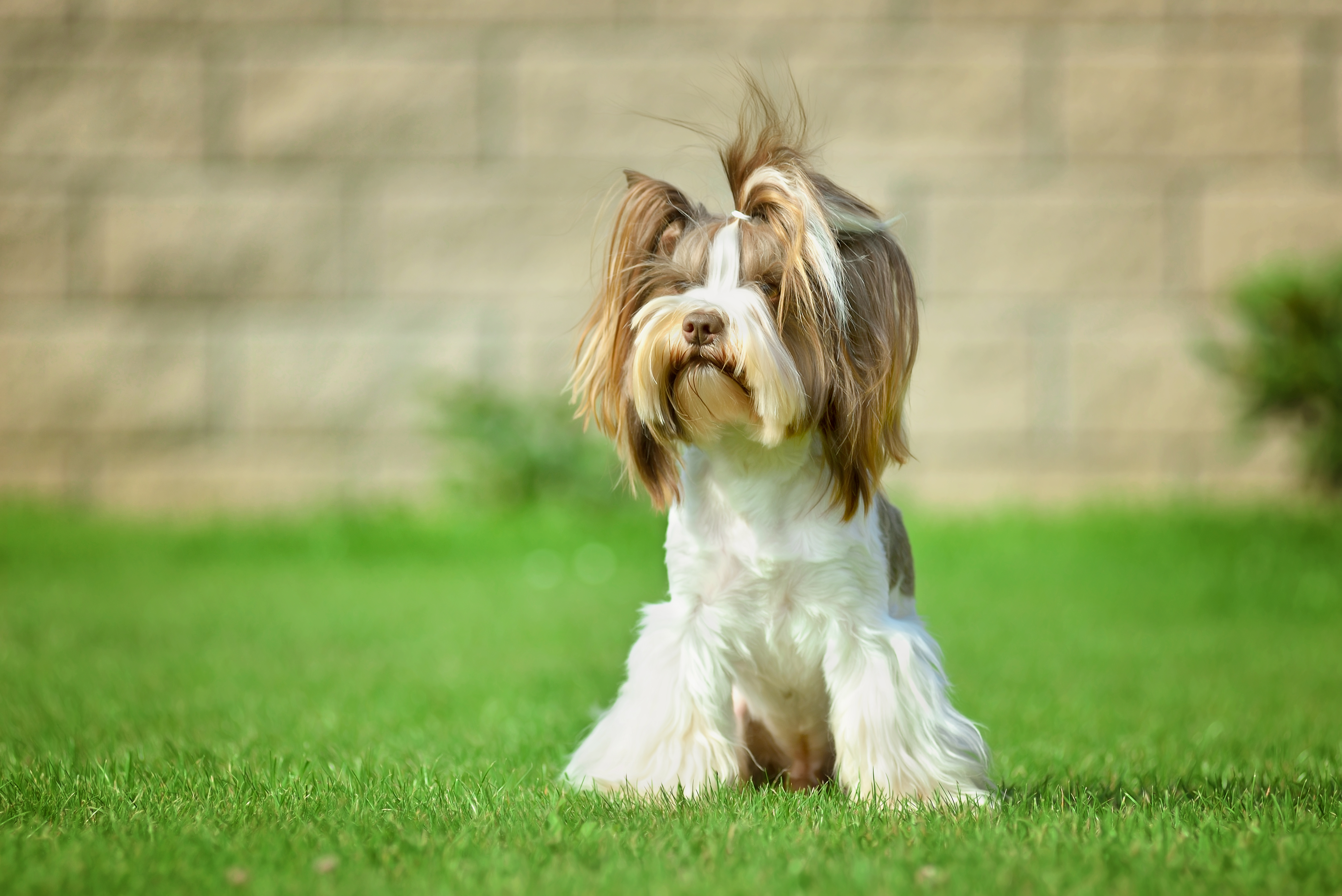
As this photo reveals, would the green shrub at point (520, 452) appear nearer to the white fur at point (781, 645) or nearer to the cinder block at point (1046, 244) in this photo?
the cinder block at point (1046, 244)

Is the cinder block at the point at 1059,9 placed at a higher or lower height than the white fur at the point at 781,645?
higher

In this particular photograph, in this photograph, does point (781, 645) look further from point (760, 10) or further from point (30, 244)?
point (30, 244)

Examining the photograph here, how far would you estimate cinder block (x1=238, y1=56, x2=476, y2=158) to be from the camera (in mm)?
9680

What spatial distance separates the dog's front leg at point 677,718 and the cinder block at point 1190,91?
7565mm

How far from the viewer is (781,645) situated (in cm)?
327

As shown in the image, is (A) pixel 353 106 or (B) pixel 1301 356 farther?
(A) pixel 353 106

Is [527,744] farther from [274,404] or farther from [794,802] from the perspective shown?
[274,404]

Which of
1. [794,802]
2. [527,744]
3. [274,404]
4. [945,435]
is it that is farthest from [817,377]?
[274,404]

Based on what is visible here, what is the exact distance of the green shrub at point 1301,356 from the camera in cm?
857

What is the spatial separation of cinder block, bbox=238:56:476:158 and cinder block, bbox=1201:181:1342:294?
5833 mm

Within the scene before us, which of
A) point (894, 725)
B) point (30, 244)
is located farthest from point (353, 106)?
point (894, 725)

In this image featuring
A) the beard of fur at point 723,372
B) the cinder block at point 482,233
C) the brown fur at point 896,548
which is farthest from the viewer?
the cinder block at point 482,233

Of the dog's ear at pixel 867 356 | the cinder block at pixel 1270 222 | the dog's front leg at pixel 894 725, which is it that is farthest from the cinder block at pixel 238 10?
the dog's front leg at pixel 894 725

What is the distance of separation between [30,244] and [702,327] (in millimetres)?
8508
